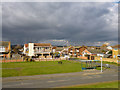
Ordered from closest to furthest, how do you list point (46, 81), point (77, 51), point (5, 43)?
1. point (46, 81)
2. point (5, 43)
3. point (77, 51)

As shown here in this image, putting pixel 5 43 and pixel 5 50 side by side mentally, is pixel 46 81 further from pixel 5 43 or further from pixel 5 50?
pixel 5 43

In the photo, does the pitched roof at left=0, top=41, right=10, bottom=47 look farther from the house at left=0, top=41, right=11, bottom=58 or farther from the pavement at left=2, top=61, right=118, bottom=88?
the pavement at left=2, top=61, right=118, bottom=88

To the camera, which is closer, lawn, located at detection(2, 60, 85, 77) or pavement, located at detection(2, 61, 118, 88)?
pavement, located at detection(2, 61, 118, 88)

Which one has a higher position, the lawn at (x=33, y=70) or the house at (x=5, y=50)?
the house at (x=5, y=50)

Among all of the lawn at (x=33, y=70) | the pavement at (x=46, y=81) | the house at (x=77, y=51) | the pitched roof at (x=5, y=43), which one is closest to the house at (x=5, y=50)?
the pitched roof at (x=5, y=43)

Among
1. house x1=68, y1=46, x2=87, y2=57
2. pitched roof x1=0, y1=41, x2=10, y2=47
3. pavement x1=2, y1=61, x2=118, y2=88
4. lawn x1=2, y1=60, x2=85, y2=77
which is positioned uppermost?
pitched roof x1=0, y1=41, x2=10, y2=47

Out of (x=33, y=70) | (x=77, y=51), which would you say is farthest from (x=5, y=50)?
(x=33, y=70)

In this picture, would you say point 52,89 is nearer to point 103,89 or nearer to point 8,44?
point 103,89

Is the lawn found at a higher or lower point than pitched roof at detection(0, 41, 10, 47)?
lower

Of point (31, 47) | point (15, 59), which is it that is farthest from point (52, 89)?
point (31, 47)

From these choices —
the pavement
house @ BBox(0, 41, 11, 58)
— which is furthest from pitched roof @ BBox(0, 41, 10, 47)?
the pavement

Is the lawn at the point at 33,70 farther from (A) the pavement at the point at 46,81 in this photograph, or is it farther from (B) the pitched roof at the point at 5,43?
(B) the pitched roof at the point at 5,43

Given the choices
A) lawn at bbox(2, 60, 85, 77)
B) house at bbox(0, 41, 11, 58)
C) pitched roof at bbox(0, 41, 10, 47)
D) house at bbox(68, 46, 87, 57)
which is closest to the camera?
lawn at bbox(2, 60, 85, 77)

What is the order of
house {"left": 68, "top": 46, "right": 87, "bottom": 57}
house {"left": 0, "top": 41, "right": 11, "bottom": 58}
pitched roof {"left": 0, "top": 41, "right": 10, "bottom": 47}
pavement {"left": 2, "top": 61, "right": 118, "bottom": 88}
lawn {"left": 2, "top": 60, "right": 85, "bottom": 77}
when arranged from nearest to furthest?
pavement {"left": 2, "top": 61, "right": 118, "bottom": 88}
lawn {"left": 2, "top": 60, "right": 85, "bottom": 77}
house {"left": 0, "top": 41, "right": 11, "bottom": 58}
pitched roof {"left": 0, "top": 41, "right": 10, "bottom": 47}
house {"left": 68, "top": 46, "right": 87, "bottom": 57}
